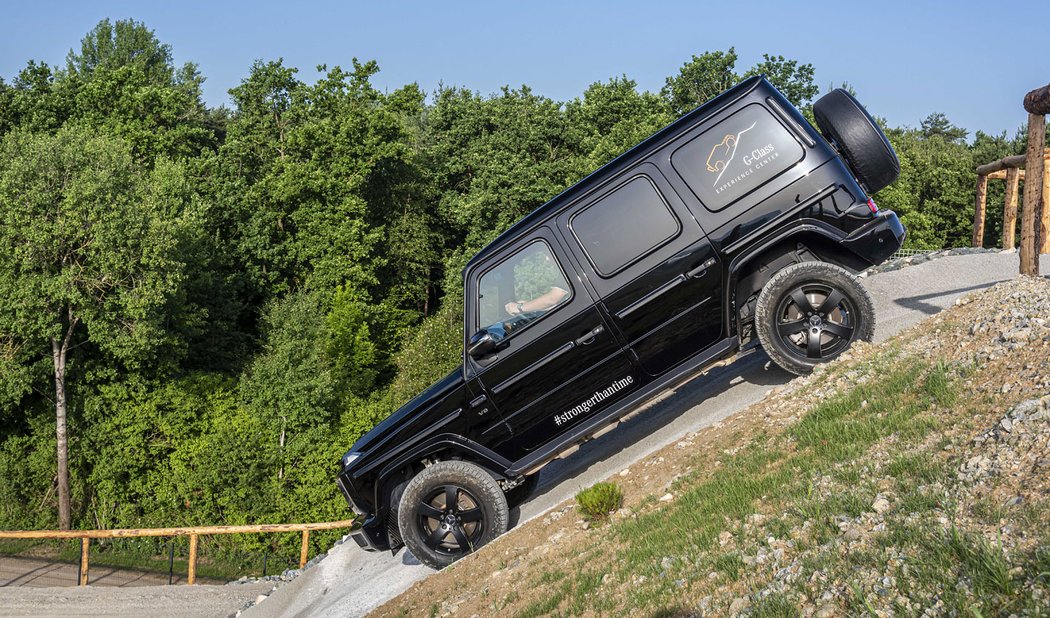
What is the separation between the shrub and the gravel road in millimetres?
1423

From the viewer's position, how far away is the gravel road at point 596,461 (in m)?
9.46

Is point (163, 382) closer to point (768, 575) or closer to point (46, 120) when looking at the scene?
point (46, 120)

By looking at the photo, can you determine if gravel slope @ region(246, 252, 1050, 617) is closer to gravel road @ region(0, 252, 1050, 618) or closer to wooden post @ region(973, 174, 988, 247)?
gravel road @ region(0, 252, 1050, 618)

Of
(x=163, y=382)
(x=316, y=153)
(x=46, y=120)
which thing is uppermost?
(x=46, y=120)

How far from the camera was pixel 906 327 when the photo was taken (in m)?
9.88

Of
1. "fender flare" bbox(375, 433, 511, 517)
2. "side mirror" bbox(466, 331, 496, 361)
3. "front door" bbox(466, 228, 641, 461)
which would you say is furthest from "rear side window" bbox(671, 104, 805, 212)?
"fender flare" bbox(375, 433, 511, 517)

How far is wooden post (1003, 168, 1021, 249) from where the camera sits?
15203 millimetres

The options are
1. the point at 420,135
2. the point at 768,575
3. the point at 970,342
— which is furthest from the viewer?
the point at 420,135

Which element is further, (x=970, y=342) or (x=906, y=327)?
(x=906, y=327)

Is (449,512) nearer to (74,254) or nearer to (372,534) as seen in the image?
(372,534)

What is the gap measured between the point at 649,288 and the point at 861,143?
238 centimetres

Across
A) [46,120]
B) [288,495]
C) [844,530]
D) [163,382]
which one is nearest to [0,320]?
[163,382]

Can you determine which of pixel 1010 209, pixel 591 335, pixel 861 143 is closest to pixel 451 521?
pixel 591 335

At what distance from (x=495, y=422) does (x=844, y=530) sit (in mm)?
3911
